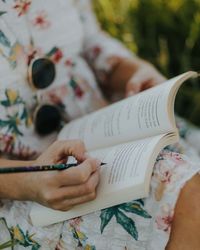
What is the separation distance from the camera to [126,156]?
3.10 ft

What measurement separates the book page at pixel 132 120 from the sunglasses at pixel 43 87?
0.06 m

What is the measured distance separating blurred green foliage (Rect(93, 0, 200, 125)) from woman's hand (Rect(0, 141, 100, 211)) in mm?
898

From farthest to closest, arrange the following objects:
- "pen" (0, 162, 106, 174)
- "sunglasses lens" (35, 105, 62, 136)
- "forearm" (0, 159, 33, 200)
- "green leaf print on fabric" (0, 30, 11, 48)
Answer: "sunglasses lens" (35, 105, 62, 136), "green leaf print on fabric" (0, 30, 11, 48), "forearm" (0, 159, 33, 200), "pen" (0, 162, 106, 174)

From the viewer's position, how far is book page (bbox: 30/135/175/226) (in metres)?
0.88

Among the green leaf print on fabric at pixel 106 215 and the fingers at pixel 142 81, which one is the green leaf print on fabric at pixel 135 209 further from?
the fingers at pixel 142 81

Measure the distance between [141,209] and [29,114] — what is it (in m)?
0.38

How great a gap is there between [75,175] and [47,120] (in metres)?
0.37

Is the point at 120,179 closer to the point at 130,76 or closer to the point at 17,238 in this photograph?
the point at 17,238

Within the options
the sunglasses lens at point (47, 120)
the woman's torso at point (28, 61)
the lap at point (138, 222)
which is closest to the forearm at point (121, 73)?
the woman's torso at point (28, 61)

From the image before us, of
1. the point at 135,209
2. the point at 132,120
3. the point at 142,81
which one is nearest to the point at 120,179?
the point at 135,209

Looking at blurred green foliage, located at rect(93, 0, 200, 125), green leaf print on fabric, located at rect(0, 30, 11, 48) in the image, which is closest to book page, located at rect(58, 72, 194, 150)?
green leaf print on fabric, located at rect(0, 30, 11, 48)

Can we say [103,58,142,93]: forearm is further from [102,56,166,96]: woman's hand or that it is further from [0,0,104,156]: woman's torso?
[0,0,104,156]: woman's torso

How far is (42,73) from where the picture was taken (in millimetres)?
1183

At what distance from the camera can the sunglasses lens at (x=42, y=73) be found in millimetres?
1164
